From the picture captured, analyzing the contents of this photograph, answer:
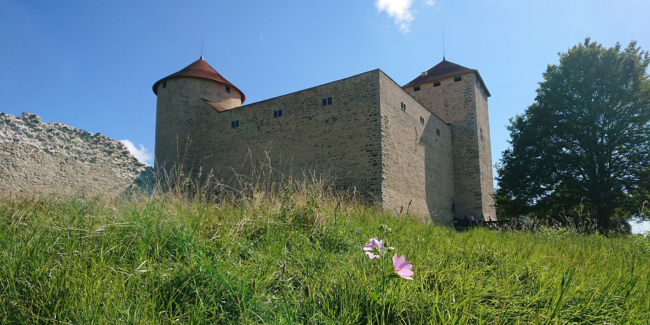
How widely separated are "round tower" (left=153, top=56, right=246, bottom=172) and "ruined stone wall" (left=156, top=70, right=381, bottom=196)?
0.17 ft

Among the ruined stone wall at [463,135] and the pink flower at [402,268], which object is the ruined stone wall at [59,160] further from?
the ruined stone wall at [463,135]

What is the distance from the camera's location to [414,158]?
52.8 ft

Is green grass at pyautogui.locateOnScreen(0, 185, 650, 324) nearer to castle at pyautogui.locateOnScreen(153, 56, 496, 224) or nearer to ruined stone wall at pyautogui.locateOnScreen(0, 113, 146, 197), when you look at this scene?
ruined stone wall at pyautogui.locateOnScreen(0, 113, 146, 197)

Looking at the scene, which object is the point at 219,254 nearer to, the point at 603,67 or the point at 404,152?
the point at 404,152

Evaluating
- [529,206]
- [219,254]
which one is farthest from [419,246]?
[529,206]

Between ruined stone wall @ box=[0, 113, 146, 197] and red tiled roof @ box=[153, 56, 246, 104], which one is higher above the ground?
red tiled roof @ box=[153, 56, 246, 104]

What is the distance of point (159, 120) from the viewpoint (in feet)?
63.2

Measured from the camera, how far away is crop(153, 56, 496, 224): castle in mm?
14242

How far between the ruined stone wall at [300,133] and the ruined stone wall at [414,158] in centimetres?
69

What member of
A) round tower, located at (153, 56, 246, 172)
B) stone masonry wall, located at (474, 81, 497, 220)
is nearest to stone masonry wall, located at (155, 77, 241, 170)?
round tower, located at (153, 56, 246, 172)

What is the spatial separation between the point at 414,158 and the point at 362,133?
3.21 metres

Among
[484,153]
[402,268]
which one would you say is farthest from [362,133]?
[402,268]

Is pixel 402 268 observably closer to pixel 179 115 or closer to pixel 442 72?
pixel 179 115

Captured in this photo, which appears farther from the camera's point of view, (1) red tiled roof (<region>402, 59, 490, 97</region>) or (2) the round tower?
(1) red tiled roof (<region>402, 59, 490, 97</region>)
